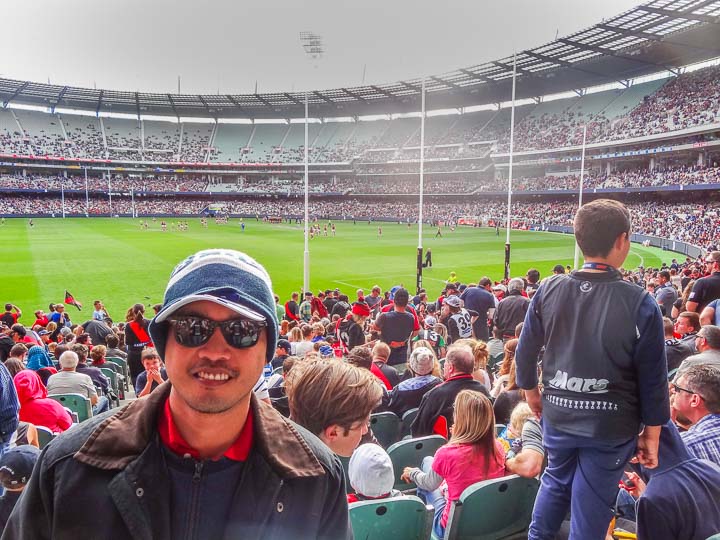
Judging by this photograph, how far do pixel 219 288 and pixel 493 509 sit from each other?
10.2 ft

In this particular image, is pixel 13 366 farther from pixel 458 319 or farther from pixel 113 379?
pixel 458 319

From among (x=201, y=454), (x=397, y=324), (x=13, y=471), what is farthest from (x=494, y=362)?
(x=201, y=454)

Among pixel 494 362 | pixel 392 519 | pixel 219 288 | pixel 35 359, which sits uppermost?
pixel 219 288

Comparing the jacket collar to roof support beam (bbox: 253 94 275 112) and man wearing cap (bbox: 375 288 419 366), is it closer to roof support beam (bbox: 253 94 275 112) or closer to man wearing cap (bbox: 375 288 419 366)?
man wearing cap (bbox: 375 288 419 366)

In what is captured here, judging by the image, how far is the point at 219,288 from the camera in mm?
1694

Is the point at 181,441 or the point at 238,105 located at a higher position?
the point at 238,105

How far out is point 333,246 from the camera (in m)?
40.7

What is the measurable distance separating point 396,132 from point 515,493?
93402 millimetres

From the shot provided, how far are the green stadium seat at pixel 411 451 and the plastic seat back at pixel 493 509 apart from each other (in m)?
0.95

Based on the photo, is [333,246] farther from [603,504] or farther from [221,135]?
[221,135]

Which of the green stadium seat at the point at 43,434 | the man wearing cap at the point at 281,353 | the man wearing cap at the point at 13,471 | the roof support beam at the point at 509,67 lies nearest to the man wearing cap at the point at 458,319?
the man wearing cap at the point at 281,353

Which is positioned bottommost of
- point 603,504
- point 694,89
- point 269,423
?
point 603,504

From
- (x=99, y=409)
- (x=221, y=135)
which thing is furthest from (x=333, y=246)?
(x=221, y=135)

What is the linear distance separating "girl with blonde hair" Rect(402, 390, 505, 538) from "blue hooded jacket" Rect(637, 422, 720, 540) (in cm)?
112
